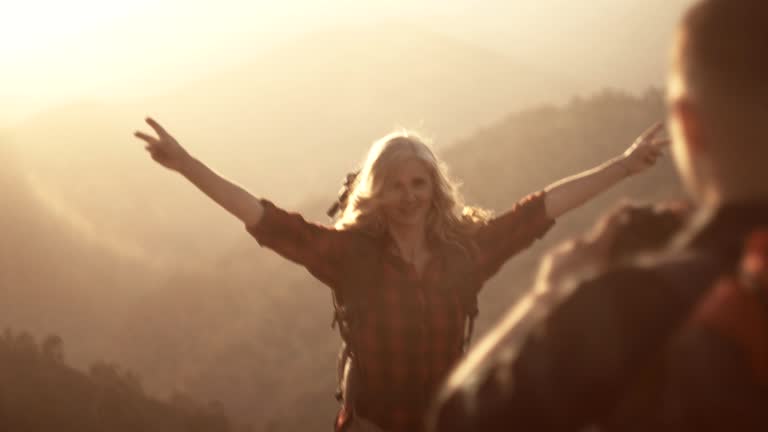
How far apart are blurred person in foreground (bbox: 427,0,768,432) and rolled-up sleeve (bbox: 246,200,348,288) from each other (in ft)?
8.65

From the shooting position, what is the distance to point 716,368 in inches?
48.3

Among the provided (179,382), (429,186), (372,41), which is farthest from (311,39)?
(429,186)

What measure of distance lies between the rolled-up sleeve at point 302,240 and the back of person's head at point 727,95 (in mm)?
2730

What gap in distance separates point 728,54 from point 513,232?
296cm

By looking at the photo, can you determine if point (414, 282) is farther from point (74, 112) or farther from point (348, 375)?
point (74, 112)

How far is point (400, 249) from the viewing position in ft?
13.8

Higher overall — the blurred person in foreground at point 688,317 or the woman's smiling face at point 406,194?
the woman's smiling face at point 406,194

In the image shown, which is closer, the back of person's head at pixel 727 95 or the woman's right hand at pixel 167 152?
the back of person's head at pixel 727 95

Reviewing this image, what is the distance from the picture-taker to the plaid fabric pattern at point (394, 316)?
3.91m

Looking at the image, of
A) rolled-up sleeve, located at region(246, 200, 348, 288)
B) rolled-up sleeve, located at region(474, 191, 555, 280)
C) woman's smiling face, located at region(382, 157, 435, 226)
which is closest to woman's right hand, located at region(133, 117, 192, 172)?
rolled-up sleeve, located at region(246, 200, 348, 288)

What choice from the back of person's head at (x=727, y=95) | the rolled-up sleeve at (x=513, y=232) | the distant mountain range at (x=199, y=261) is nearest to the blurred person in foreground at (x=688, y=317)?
the back of person's head at (x=727, y=95)

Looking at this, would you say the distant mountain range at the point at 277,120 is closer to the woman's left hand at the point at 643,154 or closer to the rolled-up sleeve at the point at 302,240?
the rolled-up sleeve at the point at 302,240

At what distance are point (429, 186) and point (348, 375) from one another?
0.96m

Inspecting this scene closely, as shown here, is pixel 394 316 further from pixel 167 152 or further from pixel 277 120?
pixel 277 120
